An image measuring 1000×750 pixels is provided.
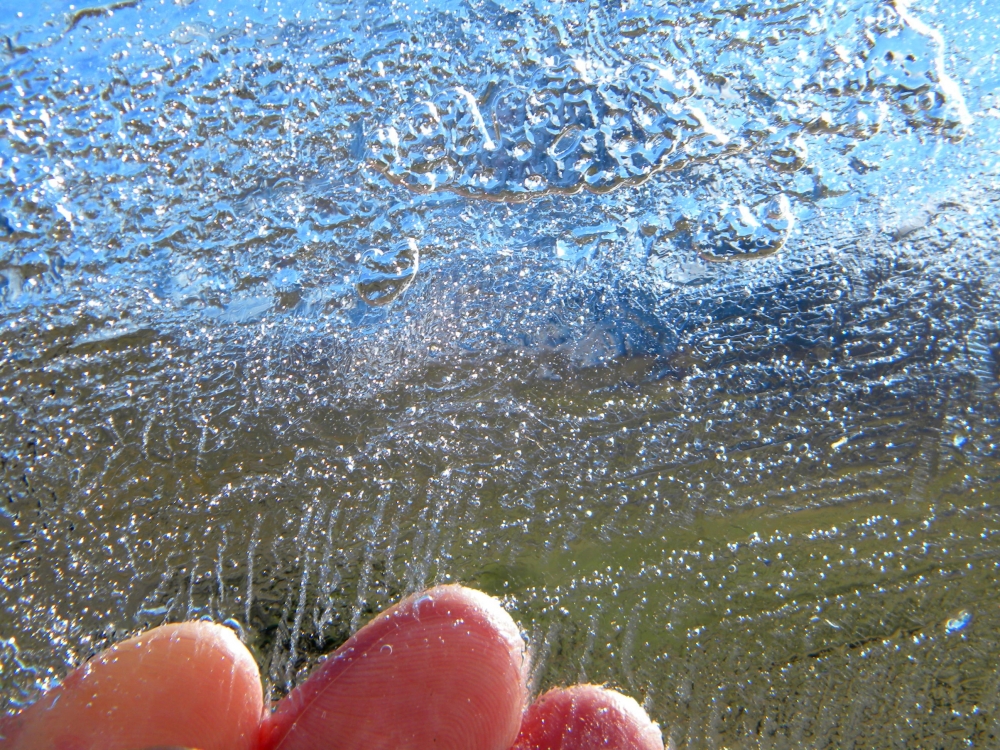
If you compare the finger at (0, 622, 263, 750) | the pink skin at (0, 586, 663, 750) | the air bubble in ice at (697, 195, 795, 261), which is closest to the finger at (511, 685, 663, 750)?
the pink skin at (0, 586, 663, 750)

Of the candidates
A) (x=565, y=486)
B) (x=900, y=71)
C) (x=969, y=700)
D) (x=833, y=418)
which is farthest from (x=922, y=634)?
(x=900, y=71)

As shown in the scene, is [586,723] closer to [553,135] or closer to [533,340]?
[533,340]

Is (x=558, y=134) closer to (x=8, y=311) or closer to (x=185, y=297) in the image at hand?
(x=185, y=297)

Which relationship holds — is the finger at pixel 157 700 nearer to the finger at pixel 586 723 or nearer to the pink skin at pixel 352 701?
the pink skin at pixel 352 701

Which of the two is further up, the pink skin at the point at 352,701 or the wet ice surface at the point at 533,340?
the wet ice surface at the point at 533,340

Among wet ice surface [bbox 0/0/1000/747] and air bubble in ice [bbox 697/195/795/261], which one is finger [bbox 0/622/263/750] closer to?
wet ice surface [bbox 0/0/1000/747]

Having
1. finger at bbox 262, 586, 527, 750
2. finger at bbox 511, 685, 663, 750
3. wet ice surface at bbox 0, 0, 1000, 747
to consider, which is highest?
wet ice surface at bbox 0, 0, 1000, 747

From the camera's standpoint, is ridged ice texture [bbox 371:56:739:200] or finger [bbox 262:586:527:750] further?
ridged ice texture [bbox 371:56:739:200]

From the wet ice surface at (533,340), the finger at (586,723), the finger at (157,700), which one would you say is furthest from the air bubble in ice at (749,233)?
the finger at (157,700)
